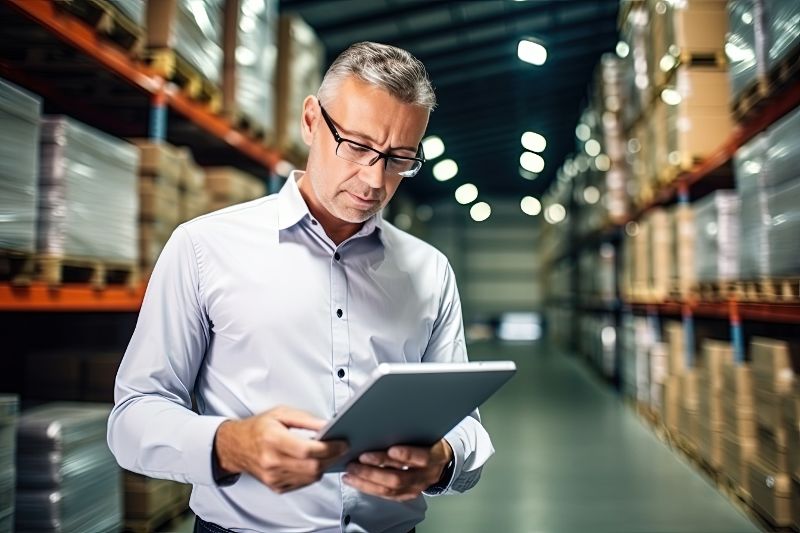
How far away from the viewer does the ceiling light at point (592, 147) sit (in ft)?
32.9

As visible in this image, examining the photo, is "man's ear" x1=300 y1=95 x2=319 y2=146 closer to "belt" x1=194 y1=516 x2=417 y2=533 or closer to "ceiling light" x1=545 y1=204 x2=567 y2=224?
"belt" x1=194 y1=516 x2=417 y2=533

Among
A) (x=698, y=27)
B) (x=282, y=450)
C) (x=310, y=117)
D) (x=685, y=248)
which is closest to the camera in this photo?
(x=282, y=450)

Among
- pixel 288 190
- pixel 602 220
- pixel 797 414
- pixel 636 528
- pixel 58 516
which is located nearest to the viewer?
pixel 288 190

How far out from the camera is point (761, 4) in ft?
12.5

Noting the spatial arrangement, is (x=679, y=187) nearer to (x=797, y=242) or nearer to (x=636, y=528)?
(x=797, y=242)

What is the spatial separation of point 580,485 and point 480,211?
21.8 metres

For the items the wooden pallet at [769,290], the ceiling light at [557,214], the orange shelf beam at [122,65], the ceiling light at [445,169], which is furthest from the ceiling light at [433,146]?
the wooden pallet at [769,290]

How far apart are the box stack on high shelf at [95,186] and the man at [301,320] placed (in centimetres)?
137

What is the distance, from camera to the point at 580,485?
196 inches

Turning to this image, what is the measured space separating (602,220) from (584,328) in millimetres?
3903

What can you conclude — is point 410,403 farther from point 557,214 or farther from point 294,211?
point 557,214

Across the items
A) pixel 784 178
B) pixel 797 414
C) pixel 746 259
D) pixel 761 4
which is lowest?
pixel 797 414

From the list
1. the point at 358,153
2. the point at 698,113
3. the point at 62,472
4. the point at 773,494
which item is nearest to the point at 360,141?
the point at 358,153

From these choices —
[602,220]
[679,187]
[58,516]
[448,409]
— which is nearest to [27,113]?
[58,516]
